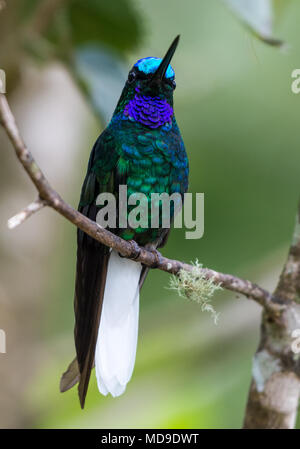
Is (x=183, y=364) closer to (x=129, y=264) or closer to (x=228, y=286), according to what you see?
(x=129, y=264)

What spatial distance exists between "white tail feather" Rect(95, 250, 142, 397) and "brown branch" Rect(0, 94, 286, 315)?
0.37 m

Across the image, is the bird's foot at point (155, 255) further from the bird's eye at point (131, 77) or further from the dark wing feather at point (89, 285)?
the bird's eye at point (131, 77)

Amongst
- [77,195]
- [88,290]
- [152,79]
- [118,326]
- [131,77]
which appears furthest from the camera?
[77,195]

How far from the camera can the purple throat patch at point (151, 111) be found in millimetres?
2715

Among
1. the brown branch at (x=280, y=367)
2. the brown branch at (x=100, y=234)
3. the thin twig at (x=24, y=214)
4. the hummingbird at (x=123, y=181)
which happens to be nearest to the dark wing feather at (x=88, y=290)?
the hummingbird at (x=123, y=181)

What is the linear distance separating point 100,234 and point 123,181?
28.8 inches

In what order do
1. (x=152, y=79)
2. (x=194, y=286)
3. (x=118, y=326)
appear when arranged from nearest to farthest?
(x=194, y=286), (x=152, y=79), (x=118, y=326)

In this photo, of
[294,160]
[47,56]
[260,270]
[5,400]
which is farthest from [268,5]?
[294,160]

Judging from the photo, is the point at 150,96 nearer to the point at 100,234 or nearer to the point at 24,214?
the point at 100,234

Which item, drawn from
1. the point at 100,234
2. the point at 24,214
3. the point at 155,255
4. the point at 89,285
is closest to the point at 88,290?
the point at 89,285

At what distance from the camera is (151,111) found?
2.72 meters

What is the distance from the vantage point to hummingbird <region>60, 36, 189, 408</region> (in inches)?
99.3

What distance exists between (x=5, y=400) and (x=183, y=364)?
4.54 ft

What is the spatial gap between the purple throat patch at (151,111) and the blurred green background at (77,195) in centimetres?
12
